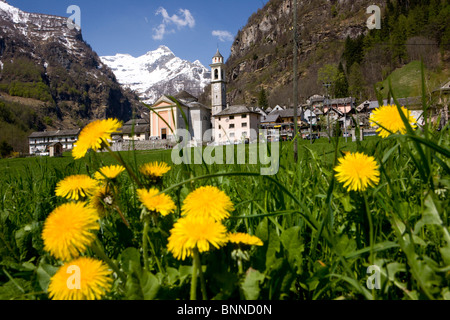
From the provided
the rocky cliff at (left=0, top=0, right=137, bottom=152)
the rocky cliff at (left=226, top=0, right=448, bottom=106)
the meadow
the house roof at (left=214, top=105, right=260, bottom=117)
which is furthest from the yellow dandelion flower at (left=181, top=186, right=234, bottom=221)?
the rocky cliff at (left=0, top=0, right=137, bottom=152)

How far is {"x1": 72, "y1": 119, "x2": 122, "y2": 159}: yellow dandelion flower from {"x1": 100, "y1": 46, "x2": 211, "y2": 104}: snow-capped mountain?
163 metres

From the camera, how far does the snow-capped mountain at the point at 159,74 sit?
16238 centimetres

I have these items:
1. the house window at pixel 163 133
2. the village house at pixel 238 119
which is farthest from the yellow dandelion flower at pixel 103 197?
the house window at pixel 163 133

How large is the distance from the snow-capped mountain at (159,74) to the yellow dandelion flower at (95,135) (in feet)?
536

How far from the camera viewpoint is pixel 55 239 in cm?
37

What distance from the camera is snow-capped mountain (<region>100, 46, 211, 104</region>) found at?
6393 inches

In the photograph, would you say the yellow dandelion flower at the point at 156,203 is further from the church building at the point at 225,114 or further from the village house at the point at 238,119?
the village house at the point at 238,119

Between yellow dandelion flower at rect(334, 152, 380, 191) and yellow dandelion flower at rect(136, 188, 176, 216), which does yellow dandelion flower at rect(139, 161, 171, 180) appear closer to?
yellow dandelion flower at rect(136, 188, 176, 216)

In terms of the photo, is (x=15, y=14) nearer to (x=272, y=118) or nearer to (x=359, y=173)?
(x=272, y=118)

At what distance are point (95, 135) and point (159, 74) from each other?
193177 millimetres

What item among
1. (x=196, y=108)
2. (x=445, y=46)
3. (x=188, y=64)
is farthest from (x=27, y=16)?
(x=188, y=64)

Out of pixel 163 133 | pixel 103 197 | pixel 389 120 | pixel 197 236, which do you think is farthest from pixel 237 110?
pixel 197 236
